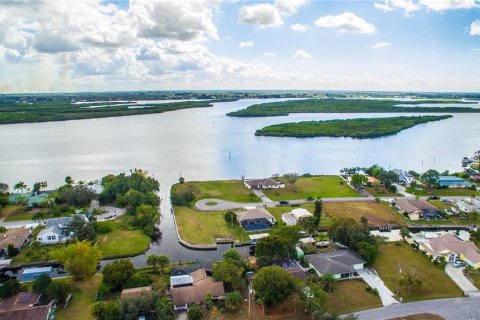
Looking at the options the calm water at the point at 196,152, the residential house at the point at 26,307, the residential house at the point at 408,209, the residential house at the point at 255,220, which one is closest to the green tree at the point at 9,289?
the residential house at the point at 26,307

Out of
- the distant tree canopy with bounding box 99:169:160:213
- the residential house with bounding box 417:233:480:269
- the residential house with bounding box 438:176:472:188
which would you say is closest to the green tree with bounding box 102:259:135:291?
the distant tree canopy with bounding box 99:169:160:213

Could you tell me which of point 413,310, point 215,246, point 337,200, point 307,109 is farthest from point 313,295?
point 307,109

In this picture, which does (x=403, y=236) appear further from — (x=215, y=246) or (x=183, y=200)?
(x=183, y=200)

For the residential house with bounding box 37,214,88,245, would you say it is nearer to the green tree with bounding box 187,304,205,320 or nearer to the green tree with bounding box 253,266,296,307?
the green tree with bounding box 187,304,205,320

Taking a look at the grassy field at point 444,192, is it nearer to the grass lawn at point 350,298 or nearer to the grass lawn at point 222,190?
the grass lawn at point 222,190

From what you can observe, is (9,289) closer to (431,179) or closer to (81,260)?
(81,260)
